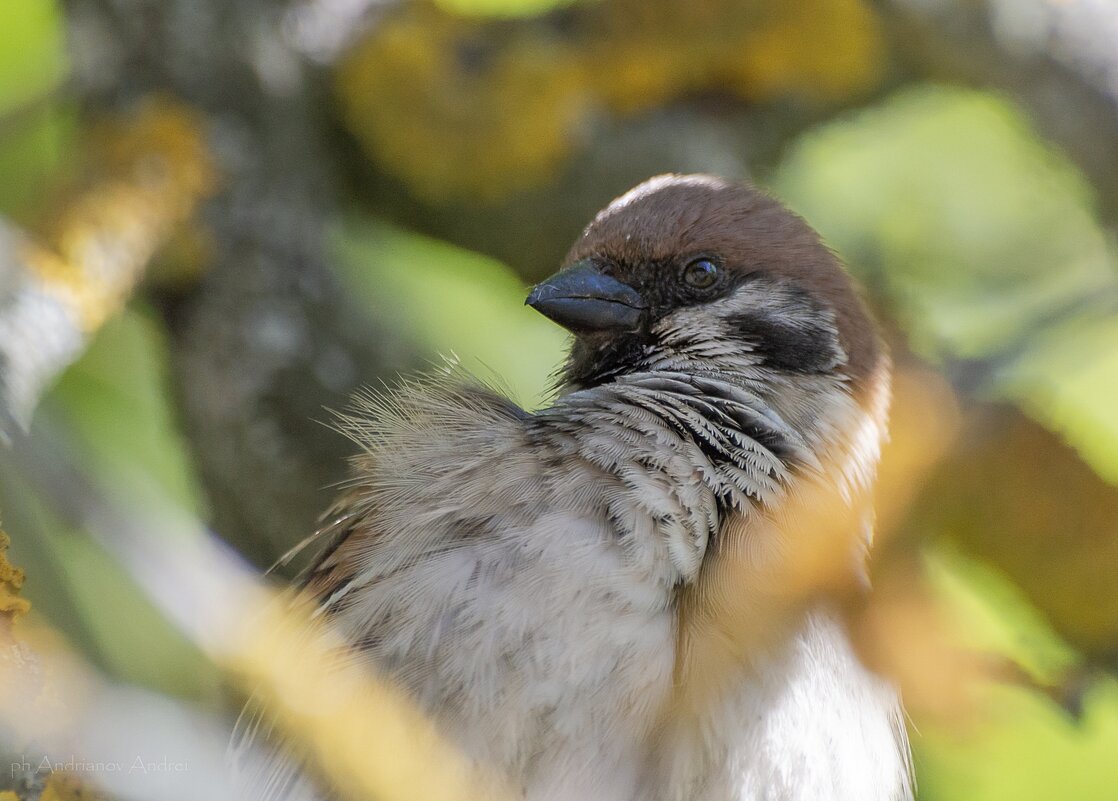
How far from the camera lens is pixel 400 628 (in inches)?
96.3

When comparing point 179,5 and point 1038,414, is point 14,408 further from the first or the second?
point 1038,414

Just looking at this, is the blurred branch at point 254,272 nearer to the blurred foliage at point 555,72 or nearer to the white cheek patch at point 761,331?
the blurred foliage at point 555,72

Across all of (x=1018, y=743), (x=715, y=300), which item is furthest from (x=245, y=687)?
(x=1018, y=743)

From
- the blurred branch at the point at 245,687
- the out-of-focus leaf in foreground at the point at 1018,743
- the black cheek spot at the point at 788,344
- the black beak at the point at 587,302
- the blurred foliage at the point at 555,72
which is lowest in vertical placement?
the out-of-focus leaf in foreground at the point at 1018,743

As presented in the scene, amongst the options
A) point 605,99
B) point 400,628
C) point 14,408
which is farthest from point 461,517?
point 605,99

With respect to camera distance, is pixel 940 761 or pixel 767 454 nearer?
pixel 767 454

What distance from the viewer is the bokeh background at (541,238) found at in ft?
11.9

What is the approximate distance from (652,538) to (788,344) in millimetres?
848

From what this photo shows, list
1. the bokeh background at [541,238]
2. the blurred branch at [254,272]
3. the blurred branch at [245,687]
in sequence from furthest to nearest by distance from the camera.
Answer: the blurred branch at [254,272] < the bokeh background at [541,238] < the blurred branch at [245,687]

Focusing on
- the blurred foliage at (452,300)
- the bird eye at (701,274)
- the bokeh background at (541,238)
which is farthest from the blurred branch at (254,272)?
the bird eye at (701,274)

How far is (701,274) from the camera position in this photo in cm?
314

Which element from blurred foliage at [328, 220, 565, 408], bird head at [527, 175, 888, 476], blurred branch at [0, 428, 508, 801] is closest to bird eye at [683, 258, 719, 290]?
bird head at [527, 175, 888, 476]

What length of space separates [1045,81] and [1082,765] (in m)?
2.09

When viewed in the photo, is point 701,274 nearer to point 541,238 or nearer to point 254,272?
point 541,238
